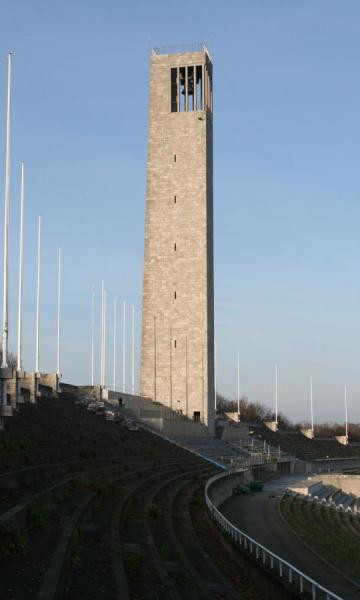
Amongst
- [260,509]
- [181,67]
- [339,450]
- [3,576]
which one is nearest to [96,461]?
[260,509]

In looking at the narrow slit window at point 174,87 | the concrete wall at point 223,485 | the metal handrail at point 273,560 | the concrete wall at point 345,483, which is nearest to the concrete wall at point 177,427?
the concrete wall at point 345,483

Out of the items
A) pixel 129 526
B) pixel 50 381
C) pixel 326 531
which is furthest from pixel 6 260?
pixel 50 381

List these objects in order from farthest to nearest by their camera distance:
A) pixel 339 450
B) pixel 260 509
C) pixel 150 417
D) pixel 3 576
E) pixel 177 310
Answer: pixel 339 450, pixel 177 310, pixel 150 417, pixel 260 509, pixel 3 576

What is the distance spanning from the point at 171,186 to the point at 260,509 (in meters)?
45.4

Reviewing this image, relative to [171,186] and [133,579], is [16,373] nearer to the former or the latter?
[133,579]

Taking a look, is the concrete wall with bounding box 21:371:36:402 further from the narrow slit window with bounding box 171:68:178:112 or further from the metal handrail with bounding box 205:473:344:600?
the narrow slit window with bounding box 171:68:178:112

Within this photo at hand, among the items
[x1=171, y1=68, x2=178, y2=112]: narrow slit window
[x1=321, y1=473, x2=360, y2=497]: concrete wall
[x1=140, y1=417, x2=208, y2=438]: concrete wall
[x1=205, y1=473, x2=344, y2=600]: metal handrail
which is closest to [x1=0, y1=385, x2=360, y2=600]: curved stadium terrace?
[x1=205, y1=473, x2=344, y2=600]: metal handrail

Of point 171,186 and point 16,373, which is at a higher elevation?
point 171,186

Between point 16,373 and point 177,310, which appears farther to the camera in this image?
point 177,310

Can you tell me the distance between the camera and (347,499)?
50125 mm

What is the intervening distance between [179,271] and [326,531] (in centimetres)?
4767

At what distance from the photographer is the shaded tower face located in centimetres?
7575

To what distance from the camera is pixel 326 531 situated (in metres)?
29.8

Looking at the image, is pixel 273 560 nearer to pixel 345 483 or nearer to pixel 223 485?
pixel 223 485
